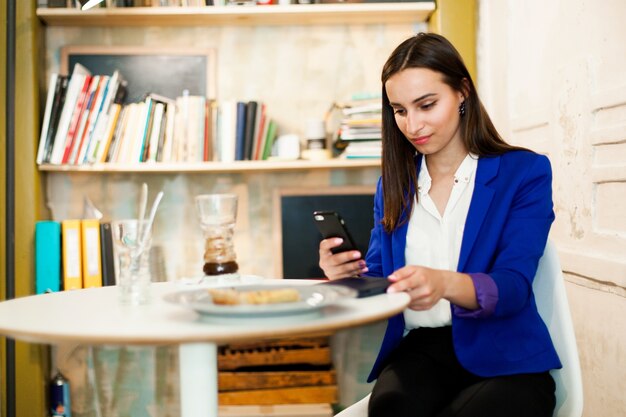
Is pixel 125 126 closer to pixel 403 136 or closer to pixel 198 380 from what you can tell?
pixel 403 136

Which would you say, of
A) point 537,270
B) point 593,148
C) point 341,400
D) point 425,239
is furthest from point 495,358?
point 341,400

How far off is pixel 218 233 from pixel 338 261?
27cm

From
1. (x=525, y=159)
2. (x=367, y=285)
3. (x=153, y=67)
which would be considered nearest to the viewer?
(x=367, y=285)

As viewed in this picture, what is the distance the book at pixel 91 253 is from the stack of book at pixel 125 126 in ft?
0.81

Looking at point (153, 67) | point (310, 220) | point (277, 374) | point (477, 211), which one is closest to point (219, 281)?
point (477, 211)

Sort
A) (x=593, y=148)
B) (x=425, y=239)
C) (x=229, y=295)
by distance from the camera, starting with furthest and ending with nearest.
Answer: (x=593, y=148) → (x=425, y=239) → (x=229, y=295)

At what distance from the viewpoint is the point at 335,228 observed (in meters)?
1.40

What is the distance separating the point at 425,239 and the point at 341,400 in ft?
5.21

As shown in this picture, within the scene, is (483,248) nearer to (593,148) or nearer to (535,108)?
(593,148)

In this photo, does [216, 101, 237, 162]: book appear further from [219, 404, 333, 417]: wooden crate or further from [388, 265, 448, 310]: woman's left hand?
[388, 265, 448, 310]: woman's left hand

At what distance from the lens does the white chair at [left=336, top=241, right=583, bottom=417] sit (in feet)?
4.30

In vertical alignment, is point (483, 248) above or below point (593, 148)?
below

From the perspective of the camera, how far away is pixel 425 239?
61.3 inches

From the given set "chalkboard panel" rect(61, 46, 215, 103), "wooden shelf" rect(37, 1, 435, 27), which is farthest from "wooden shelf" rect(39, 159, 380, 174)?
"wooden shelf" rect(37, 1, 435, 27)
